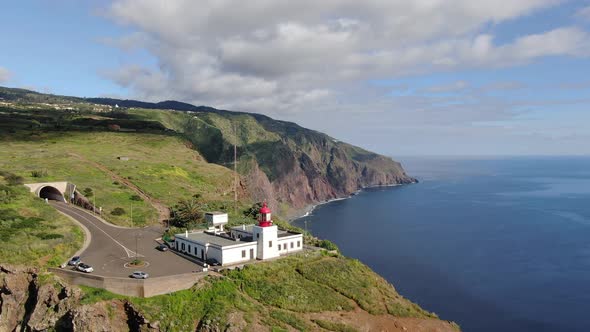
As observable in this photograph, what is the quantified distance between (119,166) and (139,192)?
16870mm

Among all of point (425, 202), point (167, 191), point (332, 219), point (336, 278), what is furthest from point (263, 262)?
point (425, 202)

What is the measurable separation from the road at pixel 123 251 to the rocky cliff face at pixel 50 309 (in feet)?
13.6

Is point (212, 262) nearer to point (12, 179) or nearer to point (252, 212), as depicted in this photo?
point (252, 212)

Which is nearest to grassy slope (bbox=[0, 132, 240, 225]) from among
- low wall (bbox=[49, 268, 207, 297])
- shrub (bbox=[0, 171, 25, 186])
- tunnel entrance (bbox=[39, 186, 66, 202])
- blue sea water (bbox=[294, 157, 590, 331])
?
tunnel entrance (bbox=[39, 186, 66, 202])

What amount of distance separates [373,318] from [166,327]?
20357 mm

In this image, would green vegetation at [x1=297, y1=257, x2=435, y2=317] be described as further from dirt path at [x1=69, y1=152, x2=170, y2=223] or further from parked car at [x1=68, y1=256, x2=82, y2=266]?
dirt path at [x1=69, y1=152, x2=170, y2=223]

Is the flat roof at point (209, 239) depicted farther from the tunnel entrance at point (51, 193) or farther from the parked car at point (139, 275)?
the tunnel entrance at point (51, 193)

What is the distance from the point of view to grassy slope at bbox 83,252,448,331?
35.9 meters

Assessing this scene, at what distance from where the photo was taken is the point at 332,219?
156125 millimetres

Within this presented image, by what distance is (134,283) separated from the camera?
3647 centimetres

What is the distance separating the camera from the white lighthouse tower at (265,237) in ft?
154

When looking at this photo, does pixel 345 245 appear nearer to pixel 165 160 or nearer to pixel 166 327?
pixel 165 160

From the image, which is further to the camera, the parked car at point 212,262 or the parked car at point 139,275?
the parked car at point 212,262

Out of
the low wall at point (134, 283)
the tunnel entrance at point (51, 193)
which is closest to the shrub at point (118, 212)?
the tunnel entrance at point (51, 193)
